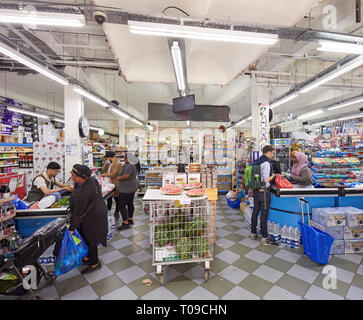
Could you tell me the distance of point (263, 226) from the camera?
12.9 ft

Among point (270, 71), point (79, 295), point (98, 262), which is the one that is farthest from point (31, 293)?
point (270, 71)

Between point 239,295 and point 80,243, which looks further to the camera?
point 80,243

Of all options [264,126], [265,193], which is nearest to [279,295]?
[265,193]

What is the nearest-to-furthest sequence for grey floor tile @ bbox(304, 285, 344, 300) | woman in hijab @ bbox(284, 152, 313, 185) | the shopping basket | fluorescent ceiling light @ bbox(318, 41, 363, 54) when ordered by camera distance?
grey floor tile @ bbox(304, 285, 344, 300) → the shopping basket → fluorescent ceiling light @ bbox(318, 41, 363, 54) → woman in hijab @ bbox(284, 152, 313, 185)

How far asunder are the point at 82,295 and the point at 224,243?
8.59ft

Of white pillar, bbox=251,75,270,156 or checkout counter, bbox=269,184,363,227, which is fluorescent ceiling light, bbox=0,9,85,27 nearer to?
checkout counter, bbox=269,184,363,227

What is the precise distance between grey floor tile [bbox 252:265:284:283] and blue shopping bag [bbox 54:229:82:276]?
8.66 ft

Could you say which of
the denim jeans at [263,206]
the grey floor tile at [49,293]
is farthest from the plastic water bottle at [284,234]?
the grey floor tile at [49,293]

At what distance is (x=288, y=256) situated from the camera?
3.41 m

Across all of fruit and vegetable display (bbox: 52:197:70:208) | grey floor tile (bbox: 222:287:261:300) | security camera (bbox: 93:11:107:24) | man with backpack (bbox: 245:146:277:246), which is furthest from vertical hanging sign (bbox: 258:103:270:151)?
fruit and vegetable display (bbox: 52:197:70:208)

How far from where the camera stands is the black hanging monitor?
5828 millimetres

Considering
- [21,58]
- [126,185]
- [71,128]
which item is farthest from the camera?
[71,128]

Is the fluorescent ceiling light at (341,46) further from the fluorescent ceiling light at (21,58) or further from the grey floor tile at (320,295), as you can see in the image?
the fluorescent ceiling light at (21,58)

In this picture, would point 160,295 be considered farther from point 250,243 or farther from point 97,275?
point 250,243
